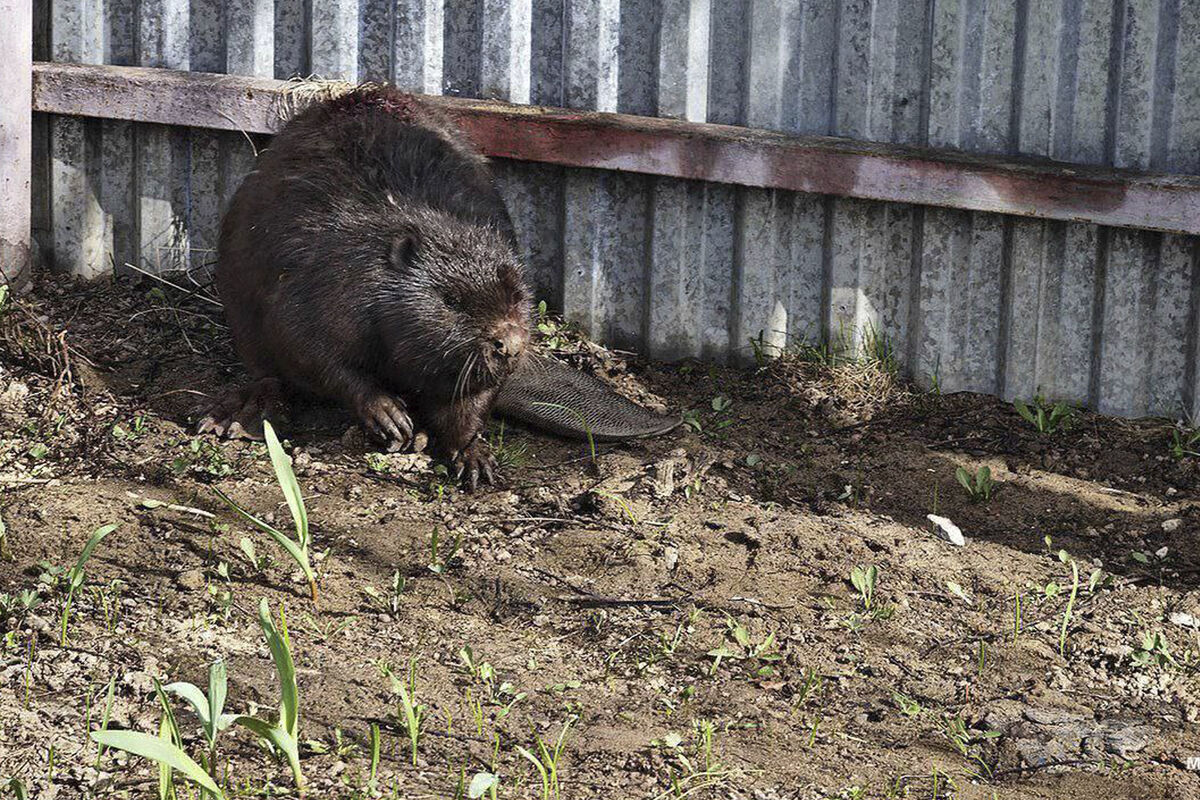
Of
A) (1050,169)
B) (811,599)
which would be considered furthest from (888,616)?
(1050,169)

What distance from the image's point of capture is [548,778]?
3197mm

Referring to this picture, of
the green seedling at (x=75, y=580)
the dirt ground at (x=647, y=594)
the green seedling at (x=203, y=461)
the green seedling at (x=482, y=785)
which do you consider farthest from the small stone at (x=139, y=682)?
the green seedling at (x=203, y=461)

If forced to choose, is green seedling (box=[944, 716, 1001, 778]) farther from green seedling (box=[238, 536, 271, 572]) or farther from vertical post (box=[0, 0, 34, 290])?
vertical post (box=[0, 0, 34, 290])

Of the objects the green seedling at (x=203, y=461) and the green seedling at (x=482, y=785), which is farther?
the green seedling at (x=203, y=461)

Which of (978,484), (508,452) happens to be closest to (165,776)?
(508,452)

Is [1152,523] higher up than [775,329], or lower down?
lower down

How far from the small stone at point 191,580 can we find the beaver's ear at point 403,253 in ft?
4.10

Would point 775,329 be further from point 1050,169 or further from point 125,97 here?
point 125,97

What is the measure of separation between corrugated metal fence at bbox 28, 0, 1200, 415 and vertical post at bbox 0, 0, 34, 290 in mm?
187

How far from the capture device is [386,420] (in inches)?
199

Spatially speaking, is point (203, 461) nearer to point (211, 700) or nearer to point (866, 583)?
point (211, 700)

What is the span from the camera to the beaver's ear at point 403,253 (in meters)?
4.86

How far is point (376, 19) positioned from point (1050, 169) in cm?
264

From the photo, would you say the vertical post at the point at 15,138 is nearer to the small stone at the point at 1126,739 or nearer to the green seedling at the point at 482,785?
the green seedling at the point at 482,785
